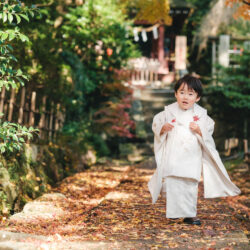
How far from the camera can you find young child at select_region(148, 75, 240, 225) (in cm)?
409

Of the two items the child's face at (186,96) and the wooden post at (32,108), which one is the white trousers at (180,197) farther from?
the wooden post at (32,108)

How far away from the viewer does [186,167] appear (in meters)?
4.10

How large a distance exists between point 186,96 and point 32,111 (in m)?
3.61

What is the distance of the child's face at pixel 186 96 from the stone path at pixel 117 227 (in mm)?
1382

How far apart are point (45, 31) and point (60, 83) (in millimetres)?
1285

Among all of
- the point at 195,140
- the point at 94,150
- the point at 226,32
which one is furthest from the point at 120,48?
the point at 195,140

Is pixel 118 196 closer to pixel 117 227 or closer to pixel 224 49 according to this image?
pixel 117 227

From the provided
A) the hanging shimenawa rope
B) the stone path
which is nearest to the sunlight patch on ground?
the stone path

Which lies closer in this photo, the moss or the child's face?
the child's face

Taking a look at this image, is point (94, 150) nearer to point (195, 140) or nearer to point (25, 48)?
point (25, 48)

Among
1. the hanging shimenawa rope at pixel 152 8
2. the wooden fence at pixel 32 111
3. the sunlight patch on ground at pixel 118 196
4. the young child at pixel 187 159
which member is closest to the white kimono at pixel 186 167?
the young child at pixel 187 159

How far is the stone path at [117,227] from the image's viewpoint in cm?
319

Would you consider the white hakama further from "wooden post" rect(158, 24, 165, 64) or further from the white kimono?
"wooden post" rect(158, 24, 165, 64)

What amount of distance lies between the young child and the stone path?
289 millimetres
